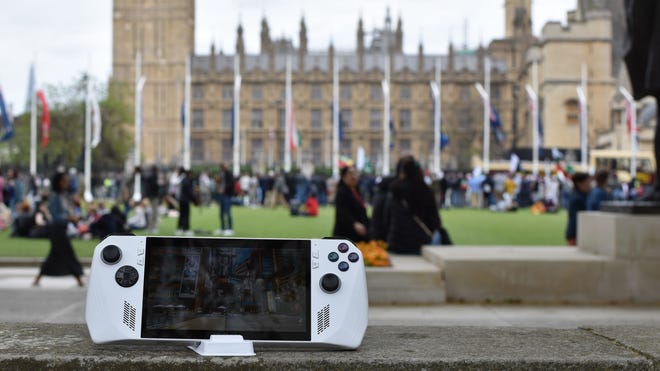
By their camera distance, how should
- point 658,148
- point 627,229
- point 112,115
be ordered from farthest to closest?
point 112,115 → point 658,148 → point 627,229

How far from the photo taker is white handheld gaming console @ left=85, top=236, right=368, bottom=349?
228 cm

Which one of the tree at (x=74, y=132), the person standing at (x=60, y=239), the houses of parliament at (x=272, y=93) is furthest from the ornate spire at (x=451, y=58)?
the person standing at (x=60, y=239)

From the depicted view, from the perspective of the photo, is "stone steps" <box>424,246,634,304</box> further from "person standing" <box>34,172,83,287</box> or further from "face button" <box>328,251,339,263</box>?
"face button" <box>328,251,339,263</box>

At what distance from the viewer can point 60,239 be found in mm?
9688

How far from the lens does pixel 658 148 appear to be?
→ 8.16m

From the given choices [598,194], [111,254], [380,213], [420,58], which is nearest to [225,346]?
[111,254]

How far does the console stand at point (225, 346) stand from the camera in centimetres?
220

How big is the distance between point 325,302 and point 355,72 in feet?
271

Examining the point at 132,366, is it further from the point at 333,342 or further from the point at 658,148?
the point at 658,148

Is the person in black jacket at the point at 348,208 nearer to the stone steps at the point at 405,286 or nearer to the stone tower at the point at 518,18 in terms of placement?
the stone steps at the point at 405,286

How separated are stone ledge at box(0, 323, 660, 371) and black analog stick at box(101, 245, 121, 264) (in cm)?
23

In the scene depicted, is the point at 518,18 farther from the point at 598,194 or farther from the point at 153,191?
the point at 598,194

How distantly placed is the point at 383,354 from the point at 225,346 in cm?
42

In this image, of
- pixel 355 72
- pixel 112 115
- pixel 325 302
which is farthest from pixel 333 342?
pixel 355 72
